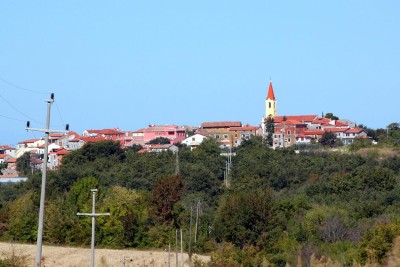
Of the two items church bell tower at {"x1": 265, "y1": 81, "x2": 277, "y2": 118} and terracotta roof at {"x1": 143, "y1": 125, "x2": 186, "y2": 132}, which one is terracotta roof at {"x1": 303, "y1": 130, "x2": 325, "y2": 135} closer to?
terracotta roof at {"x1": 143, "y1": 125, "x2": 186, "y2": 132}

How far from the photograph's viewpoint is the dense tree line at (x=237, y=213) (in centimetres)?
2895

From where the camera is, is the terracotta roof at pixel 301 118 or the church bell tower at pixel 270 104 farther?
the church bell tower at pixel 270 104

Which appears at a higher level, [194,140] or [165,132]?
[165,132]

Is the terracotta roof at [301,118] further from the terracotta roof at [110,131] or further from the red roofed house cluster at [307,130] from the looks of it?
the terracotta roof at [110,131]

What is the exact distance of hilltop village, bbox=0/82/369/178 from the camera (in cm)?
8738

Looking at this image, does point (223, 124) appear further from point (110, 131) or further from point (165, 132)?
point (110, 131)

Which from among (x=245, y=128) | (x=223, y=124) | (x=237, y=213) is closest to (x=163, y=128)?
(x=223, y=124)

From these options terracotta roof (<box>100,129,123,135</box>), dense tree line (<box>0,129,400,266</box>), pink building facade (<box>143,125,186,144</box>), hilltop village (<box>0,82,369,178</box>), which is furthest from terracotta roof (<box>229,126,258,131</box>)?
dense tree line (<box>0,129,400,266</box>)

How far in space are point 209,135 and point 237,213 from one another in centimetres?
6075

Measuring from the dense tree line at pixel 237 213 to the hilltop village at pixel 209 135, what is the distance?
25.1 m

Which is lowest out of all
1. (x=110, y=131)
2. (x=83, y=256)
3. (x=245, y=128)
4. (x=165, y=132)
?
(x=83, y=256)

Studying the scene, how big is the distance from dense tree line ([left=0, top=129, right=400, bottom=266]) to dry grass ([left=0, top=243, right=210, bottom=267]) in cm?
171

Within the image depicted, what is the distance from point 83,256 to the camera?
101 feet

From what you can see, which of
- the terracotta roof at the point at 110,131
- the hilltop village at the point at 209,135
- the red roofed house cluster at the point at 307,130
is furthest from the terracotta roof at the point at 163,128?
the red roofed house cluster at the point at 307,130
